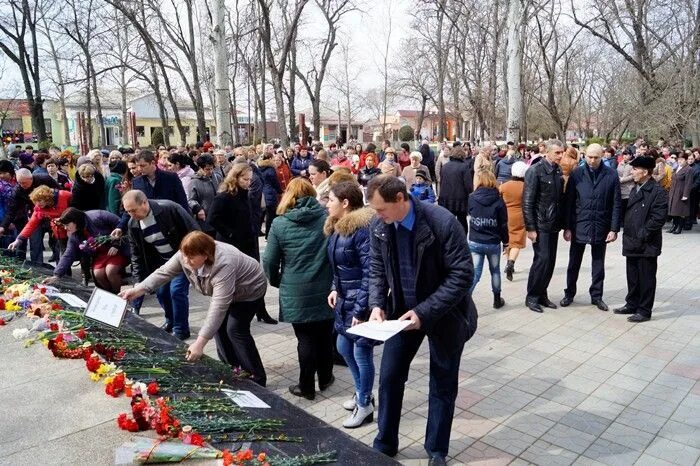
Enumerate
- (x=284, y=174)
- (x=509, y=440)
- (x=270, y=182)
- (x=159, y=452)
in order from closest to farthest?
1. (x=159, y=452)
2. (x=509, y=440)
3. (x=270, y=182)
4. (x=284, y=174)

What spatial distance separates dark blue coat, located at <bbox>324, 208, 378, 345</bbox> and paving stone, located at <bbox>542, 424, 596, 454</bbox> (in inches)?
55.6

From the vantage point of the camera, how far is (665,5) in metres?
22.2

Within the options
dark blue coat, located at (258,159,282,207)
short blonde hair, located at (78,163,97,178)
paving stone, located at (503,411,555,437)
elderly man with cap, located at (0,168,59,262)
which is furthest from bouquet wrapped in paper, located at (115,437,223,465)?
dark blue coat, located at (258,159,282,207)

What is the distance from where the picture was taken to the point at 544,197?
6.71 m

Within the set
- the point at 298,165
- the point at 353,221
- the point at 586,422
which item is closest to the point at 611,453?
the point at 586,422

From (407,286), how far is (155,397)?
1.54 metres

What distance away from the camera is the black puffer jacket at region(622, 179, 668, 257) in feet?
20.6

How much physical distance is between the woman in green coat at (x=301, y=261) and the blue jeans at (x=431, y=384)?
105cm

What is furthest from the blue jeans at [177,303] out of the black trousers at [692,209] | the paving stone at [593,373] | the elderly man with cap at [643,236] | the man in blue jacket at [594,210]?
the black trousers at [692,209]

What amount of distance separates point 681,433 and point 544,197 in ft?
10.7

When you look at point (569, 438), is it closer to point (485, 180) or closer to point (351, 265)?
point (351, 265)

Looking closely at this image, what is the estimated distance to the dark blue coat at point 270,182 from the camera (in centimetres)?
1032

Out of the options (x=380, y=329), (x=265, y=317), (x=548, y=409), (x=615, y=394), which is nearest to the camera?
(x=380, y=329)

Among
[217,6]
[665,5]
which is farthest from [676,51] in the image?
[217,6]
